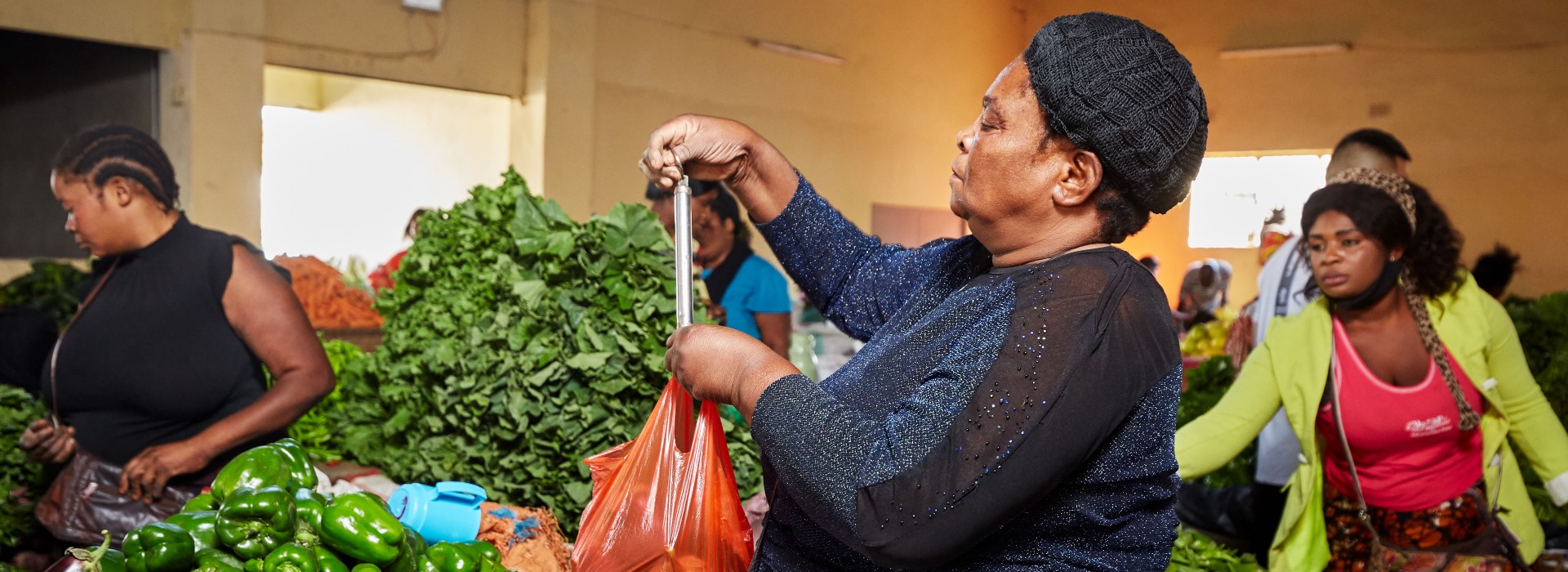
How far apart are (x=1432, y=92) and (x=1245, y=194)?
2365 mm

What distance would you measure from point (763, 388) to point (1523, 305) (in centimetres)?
481

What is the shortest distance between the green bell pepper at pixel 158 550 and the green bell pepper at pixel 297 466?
0.25 metres

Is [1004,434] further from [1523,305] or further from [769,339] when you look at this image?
[1523,305]

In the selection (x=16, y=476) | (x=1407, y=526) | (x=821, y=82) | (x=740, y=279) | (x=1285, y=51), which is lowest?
(x=16, y=476)

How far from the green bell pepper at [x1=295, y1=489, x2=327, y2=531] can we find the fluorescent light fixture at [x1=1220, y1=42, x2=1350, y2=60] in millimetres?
13348

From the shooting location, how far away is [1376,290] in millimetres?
2816

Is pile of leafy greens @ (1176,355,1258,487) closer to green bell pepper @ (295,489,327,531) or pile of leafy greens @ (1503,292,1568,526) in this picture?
pile of leafy greens @ (1503,292,1568,526)

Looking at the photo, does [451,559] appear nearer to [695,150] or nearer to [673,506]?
[673,506]

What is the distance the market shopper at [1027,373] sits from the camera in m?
1.11

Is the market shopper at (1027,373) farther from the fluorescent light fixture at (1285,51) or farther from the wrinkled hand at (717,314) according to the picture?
the fluorescent light fixture at (1285,51)

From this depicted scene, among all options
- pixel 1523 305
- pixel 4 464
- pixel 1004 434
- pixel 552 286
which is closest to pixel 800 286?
pixel 1004 434

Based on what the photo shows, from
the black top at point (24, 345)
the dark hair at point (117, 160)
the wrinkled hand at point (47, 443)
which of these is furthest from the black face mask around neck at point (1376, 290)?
the black top at point (24, 345)

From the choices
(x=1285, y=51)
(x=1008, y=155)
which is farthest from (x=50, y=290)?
(x=1285, y=51)

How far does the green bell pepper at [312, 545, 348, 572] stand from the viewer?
5.23ft
